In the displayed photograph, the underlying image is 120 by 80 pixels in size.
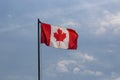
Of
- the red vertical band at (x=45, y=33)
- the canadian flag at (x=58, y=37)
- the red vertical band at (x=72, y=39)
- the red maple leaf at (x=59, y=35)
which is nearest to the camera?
→ the red vertical band at (x=45, y=33)

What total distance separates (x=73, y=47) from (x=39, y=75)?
6.44 m

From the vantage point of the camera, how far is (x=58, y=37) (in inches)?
1827

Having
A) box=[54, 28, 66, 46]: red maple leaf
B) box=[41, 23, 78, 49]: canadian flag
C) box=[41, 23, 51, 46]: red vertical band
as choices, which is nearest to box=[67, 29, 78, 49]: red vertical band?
box=[41, 23, 78, 49]: canadian flag

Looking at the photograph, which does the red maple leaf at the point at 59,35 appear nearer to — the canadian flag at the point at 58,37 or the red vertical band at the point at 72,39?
the canadian flag at the point at 58,37

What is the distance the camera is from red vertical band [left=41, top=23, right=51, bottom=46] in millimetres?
44688

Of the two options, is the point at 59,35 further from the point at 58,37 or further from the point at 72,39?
the point at 72,39

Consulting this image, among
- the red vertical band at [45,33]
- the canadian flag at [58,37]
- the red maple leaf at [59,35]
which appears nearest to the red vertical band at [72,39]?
the canadian flag at [58,37]

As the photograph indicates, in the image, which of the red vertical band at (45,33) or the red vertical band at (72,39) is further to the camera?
the red vertical band at (72,39)

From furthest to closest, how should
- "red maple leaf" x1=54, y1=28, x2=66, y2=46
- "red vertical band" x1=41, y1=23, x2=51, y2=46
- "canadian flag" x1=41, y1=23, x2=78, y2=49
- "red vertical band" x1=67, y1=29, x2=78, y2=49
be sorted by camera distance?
"red vertical band" x1=67, y1=29, x2=78, y2=49 < "red maple leaf" x1=54, y1=28, x2=66, y2=46 < "canadian flag" x1=41, y1=23, x2=78, y2=49 < "red vertical band" x1=41, y1=23, x2=51, y2=46

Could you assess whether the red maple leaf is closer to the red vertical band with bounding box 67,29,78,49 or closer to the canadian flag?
the canadian flag

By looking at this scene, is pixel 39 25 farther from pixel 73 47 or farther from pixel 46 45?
pixel 73 47

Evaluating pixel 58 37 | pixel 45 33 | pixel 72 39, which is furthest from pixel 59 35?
pixel 72 39

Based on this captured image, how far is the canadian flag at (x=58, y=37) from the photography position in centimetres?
4506

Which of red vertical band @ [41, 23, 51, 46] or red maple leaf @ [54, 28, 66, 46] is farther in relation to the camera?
red maple leaf @ [54, 28, 66, 46]
